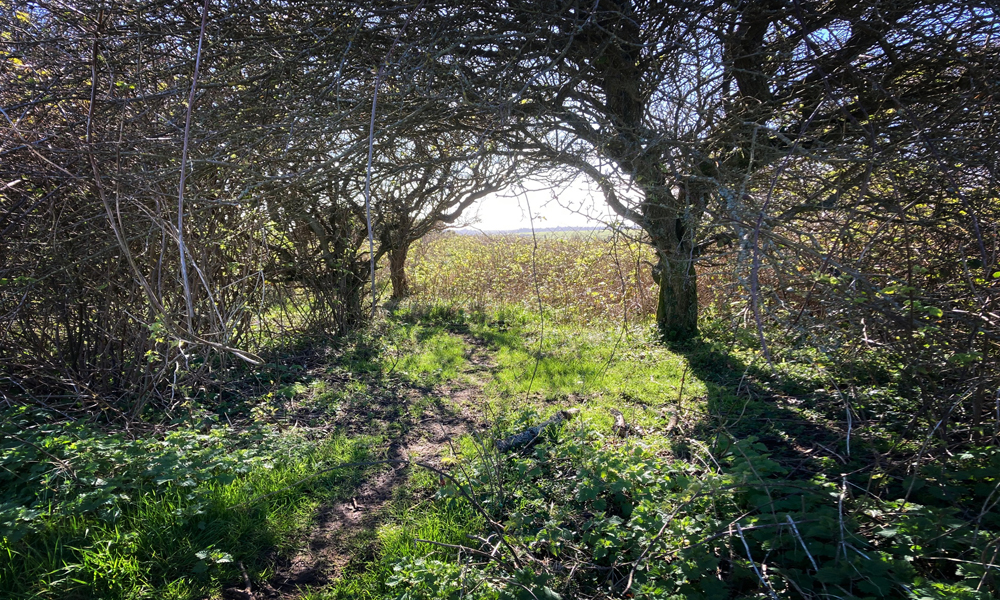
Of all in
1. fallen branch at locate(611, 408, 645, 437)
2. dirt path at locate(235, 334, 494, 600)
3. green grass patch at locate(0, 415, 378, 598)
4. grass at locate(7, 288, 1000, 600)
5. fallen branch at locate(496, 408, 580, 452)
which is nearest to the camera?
grass at locate(7, 288, 1000, 600)

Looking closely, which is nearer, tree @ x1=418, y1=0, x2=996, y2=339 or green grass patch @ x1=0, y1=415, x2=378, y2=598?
green grass patch @ x1=0, y1=415, x2=378, y2=598

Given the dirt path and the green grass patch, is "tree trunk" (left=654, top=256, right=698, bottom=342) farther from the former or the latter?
the green grass patch

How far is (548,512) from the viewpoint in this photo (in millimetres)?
2336

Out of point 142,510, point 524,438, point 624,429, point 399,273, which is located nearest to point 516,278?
point 399,273

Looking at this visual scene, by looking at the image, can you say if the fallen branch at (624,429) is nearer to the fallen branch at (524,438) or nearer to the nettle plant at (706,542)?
the fallen branch at (524,438)

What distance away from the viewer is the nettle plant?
1.61m

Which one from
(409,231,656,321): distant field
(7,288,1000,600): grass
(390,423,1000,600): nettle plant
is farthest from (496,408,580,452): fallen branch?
(409,231,656,321): distant field

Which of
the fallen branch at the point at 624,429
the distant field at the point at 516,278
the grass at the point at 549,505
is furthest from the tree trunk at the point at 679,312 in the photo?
the fallen branch at the point at 624,429

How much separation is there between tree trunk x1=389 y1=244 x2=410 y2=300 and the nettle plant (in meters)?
5.77

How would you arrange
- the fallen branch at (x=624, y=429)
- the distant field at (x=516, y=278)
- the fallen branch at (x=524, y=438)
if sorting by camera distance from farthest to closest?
the distant field at (x=516, y=278) < the fallen branch at (x=624, y=429) < the fallen branch at (x=524, y=438)

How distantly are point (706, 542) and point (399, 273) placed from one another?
687 cm

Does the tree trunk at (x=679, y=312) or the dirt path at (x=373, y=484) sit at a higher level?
the tree trunk at (x=679, y=312)

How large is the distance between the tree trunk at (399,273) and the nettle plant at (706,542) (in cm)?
577

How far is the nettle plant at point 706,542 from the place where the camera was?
1.61 metres
